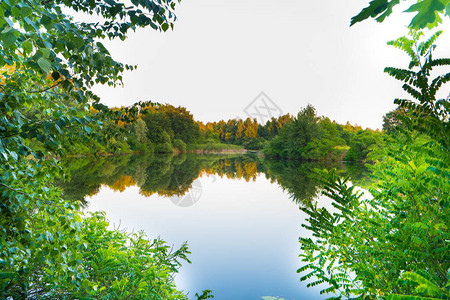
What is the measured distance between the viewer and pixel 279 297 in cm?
490

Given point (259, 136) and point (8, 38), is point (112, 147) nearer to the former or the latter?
point (8, 38)

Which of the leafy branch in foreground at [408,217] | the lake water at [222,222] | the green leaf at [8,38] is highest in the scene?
the lake water at [222,222]

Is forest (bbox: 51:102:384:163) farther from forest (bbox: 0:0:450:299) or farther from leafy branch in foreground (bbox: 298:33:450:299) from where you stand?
leafy branch in foreground (bbox: 298:33:450:299)

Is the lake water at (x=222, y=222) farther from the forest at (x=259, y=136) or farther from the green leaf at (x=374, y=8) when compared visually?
the forest at (x=259, y=136)

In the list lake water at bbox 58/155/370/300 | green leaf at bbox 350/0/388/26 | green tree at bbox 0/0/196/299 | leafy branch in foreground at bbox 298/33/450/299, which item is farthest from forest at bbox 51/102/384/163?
green leaf at bbox 350/0/388/26

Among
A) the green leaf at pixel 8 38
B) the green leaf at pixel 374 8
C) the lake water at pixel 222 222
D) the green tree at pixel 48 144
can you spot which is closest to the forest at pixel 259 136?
the lake water at pixel 222 222

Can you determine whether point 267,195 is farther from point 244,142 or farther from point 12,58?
point 244,142

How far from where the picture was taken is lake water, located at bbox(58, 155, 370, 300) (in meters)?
5.46

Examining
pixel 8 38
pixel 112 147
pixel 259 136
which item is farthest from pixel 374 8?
pixel 259 136

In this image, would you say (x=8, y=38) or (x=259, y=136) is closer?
(x=8, y=38)

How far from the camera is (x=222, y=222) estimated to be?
915 cm

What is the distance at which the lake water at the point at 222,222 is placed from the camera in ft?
17.9

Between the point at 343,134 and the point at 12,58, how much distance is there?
50071 millimetres

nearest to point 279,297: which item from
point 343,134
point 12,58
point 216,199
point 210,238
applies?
point 210,238
